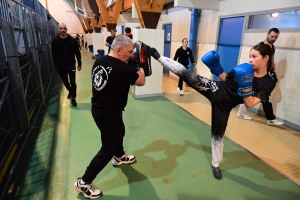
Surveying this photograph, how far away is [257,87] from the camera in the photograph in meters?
2.00

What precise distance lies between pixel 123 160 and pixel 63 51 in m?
2.54

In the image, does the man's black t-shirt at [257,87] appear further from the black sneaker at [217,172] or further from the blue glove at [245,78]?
the black sneaker at [217,172]

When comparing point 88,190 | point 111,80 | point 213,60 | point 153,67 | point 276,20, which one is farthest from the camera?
point 153,67

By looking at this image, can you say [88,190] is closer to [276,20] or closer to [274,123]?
[274,123]

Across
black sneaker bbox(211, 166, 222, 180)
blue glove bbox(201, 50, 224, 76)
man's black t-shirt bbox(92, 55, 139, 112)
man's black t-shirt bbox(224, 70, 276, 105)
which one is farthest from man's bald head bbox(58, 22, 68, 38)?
black sneaker bbox(211, 166, 222, 180)

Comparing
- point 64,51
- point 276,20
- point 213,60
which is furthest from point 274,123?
point 64,51

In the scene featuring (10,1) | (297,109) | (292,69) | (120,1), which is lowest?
(297,109)

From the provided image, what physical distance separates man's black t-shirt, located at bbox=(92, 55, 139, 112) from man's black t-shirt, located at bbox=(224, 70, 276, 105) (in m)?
0.95

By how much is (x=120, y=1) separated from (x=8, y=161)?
304 inches

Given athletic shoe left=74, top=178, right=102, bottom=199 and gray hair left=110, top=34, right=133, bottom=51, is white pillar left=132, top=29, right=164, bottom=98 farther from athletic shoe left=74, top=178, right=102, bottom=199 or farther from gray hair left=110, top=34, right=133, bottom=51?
athletic shoe left=74, top=178, right=102, bottom=199

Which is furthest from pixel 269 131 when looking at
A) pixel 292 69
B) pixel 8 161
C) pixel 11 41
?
pixel 11 41

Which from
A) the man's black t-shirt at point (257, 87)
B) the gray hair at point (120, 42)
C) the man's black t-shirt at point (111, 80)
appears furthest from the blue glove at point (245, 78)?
the gray hair at point (120, 42)

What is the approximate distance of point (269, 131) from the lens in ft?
11.0

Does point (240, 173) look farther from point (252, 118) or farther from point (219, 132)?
point (252, 118)
